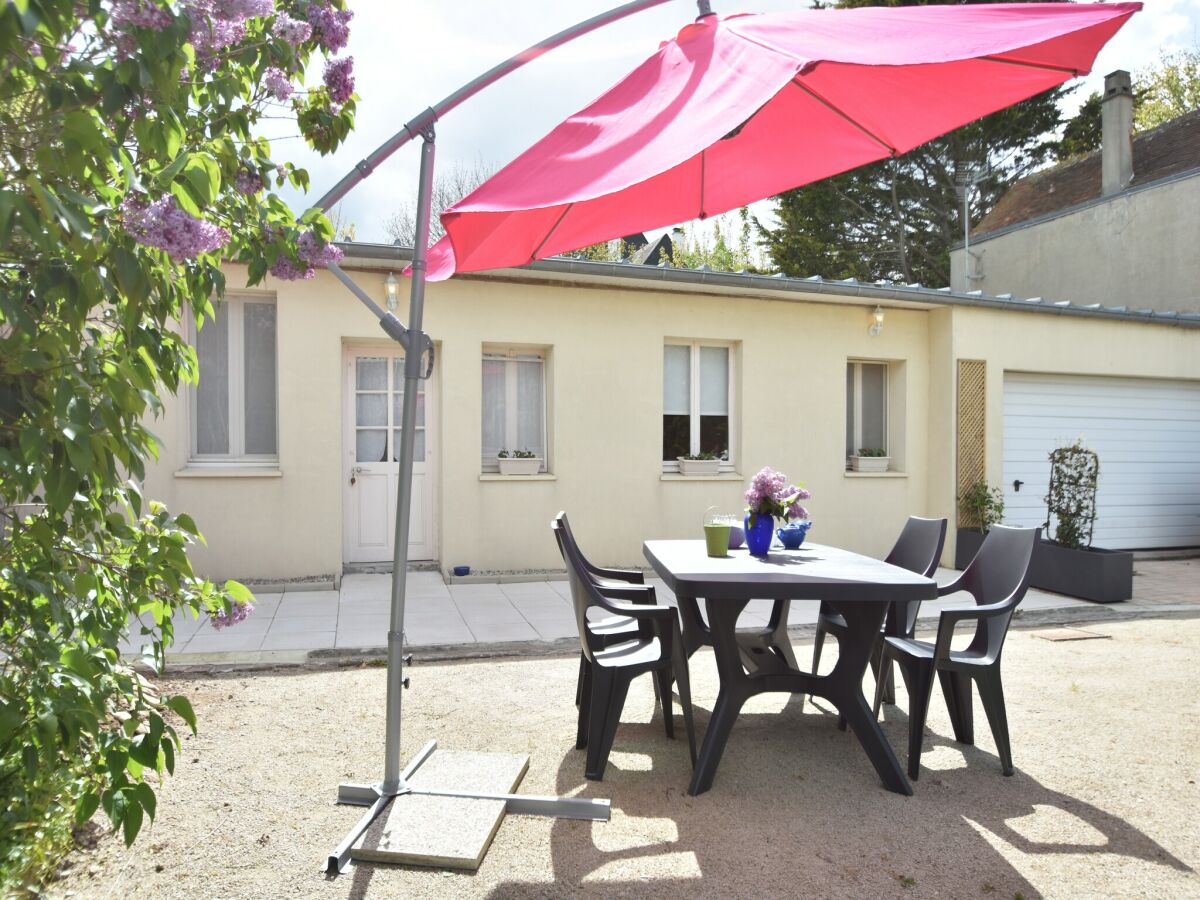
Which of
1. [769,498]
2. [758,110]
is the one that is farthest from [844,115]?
[769,498]

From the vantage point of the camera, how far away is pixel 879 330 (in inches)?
362

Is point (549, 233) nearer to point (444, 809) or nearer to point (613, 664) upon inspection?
point (613, 664)

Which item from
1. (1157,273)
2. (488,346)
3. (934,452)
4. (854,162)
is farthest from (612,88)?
(1157,273)

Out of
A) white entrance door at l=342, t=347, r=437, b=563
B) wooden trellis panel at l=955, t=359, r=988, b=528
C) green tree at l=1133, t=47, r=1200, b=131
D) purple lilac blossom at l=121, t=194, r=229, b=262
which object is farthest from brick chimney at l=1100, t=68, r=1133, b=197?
purple lilac blossom at l=121, t=194, r=229, b=262

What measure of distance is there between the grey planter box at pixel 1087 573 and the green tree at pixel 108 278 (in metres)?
7.17

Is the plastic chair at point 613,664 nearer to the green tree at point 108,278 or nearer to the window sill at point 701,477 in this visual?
the green tree at point 108,278

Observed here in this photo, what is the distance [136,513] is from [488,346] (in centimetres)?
630

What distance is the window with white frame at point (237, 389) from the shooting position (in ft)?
24.9

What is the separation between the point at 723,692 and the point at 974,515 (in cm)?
687

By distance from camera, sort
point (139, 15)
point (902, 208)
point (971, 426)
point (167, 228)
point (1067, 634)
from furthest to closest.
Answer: point (902, 208)
point (971, 426)
point (1067, 634)
point (167, 228)
point (139, 15)

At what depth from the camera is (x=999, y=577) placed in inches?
154

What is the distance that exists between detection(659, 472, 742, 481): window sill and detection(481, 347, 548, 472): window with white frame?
1.32 m

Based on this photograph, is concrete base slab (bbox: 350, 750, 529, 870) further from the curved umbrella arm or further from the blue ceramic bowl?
the curved umbrella arm

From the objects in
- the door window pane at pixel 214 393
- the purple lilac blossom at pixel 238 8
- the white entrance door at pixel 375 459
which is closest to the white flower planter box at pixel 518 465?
the white entrance door at pixel 375 459
